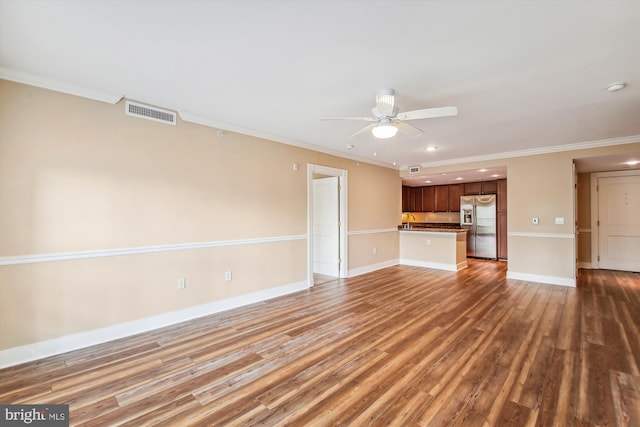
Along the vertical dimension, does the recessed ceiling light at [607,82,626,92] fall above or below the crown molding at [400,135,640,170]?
above

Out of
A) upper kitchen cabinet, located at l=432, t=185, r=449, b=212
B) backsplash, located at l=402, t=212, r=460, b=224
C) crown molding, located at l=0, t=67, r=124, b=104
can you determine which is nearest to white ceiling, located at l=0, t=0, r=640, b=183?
crown molding, located at l=0, t=67, r=124, b=104

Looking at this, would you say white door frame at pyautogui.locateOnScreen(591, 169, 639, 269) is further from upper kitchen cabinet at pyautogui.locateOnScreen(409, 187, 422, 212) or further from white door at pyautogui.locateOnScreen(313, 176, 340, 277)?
white door at pyautogui.locateOnScreen(313, 176, 340, 277)

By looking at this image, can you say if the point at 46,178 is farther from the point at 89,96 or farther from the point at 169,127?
the point at 169,127

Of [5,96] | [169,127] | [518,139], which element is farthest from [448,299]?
[5,96]

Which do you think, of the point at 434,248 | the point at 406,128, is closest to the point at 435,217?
the point at 434,248

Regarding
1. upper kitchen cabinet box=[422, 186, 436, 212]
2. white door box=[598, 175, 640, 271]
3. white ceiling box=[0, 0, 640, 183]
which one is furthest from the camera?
upper kitchen cabinet box=[422, 186, 436, 212]

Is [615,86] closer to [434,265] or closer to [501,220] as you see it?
[434,265]

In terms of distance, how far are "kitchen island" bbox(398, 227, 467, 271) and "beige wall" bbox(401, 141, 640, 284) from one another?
1.06 m

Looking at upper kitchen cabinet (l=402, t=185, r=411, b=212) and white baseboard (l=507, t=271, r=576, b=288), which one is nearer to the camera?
white baseboard (l=507, t=271, r=576, b=288)

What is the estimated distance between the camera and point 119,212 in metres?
3.08

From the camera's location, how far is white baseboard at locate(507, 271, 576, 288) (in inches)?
202

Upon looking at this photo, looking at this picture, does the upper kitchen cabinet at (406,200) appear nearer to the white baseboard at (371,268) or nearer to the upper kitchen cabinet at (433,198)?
the upper kitchen cabinet at (433,198)

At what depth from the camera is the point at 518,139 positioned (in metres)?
4.73

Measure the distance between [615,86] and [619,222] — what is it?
540 cm
